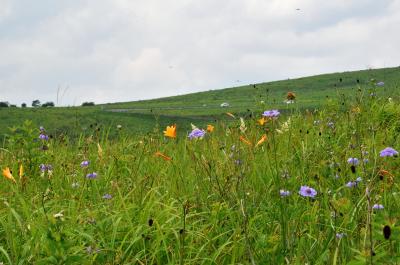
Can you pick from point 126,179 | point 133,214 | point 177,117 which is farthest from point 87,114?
point 133,214

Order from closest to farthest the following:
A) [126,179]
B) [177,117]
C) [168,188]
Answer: [168,188] < [126,179] < [177,117]

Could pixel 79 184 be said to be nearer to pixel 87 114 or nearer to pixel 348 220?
pixel 348 220

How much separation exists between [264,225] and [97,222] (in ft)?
3.35

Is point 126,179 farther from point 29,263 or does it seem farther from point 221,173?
point 29,263

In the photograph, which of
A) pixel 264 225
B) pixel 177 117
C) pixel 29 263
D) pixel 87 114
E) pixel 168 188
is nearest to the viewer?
pixel 29 263

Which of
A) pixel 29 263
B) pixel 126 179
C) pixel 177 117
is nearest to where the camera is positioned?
pixel 29 263

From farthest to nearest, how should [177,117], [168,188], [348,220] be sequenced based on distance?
[177,117]
[168,188]
[348,220]

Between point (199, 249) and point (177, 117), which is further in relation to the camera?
point (177, 117)

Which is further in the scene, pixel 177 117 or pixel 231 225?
pixel 177 117

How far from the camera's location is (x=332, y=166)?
4281 mm

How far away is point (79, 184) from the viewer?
14.6 ft

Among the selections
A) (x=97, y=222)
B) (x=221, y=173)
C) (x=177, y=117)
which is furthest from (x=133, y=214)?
(x=177, y=117)

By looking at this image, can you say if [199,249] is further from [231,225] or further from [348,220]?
[348,220]

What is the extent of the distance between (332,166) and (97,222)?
201 centimetres
